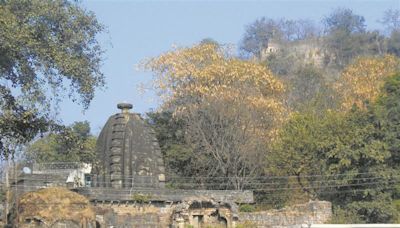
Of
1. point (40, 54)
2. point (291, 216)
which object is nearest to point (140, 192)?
point (291, 216)

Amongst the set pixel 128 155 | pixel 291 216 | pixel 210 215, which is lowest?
pixel 291 216

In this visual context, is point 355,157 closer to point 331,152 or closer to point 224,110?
point 331,152

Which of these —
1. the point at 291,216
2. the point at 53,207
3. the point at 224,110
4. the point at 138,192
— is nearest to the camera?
the point at 53,207

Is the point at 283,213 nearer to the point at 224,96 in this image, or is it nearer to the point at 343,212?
the point at 343,212

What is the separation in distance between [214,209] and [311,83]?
97.9ft

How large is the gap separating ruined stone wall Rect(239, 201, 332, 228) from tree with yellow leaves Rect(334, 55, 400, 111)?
1368 cm

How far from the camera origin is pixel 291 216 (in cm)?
3638

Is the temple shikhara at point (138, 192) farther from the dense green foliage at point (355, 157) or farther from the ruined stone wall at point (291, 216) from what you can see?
the dense green foliage at point (355, 157)

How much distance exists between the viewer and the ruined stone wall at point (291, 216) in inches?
1419

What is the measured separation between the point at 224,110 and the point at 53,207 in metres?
21.9

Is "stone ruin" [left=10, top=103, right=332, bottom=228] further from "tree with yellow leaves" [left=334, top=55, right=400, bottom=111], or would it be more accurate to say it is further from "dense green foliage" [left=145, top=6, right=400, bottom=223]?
"tree with yellow leaves" [left=334, top=55, right=400, bottom=111]

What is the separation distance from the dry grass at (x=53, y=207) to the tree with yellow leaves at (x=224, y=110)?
20367 millimetres

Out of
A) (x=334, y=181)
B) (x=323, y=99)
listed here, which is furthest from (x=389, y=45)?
(x=334, y=181)

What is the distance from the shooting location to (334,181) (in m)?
36.9
